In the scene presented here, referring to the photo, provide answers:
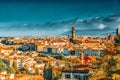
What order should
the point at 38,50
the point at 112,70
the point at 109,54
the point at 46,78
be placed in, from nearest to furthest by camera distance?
the point at 112,70 → the point at 109,54 → the point at 46,78 → the point at 38,50

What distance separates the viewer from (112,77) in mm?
6918

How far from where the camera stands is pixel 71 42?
186 feet

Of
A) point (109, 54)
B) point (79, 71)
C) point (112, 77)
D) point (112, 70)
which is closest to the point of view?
point (112, 77)

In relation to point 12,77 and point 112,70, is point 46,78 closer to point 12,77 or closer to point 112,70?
point 12,77

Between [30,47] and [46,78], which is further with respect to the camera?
[30,47]

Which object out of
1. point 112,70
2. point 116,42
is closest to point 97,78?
point 112,70

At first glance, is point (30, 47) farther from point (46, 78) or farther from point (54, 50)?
point (46, 78)

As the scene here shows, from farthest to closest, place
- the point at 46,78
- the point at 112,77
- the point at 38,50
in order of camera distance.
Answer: the point at 38,50
the point at 46,78
the point at 112,77

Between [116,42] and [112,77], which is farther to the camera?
[116,42]

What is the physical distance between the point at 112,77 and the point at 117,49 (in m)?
0.92

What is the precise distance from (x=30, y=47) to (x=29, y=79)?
38.7 meters

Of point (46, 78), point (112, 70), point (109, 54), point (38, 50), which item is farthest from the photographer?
point (38, 50)

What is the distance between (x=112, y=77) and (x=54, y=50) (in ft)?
142

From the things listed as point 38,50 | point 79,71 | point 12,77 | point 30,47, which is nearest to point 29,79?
point 12,77
